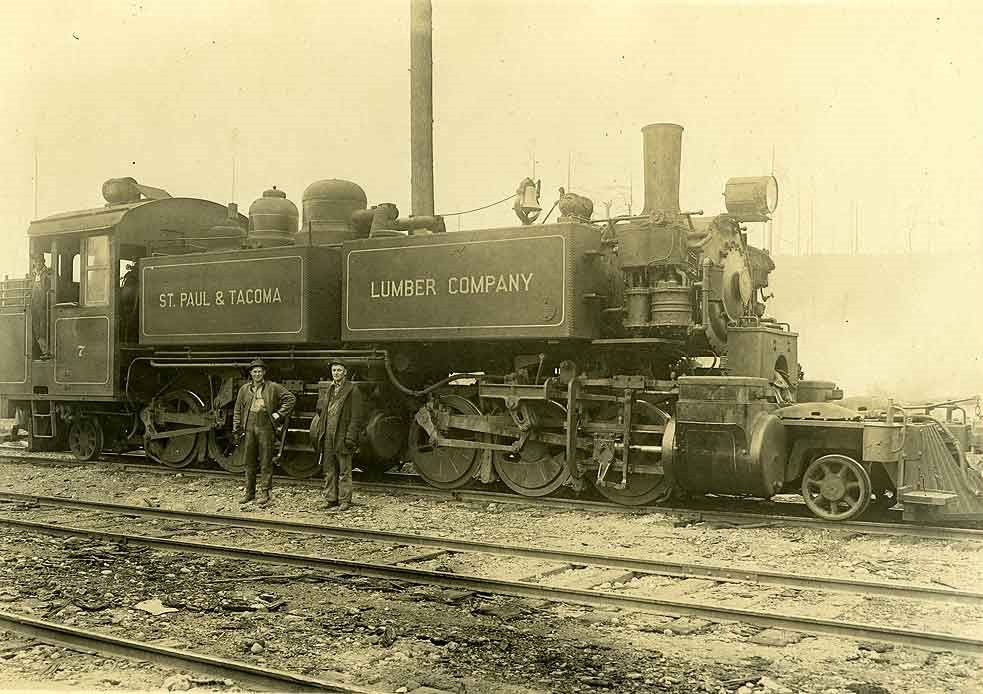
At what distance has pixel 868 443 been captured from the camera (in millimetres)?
7512

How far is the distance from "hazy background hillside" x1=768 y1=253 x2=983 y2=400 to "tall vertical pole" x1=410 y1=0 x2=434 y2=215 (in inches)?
648

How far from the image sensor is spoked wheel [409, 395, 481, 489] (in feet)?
32.2

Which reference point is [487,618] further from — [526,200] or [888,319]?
[888,319]

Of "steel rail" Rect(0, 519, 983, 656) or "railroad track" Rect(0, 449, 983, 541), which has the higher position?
"railroad track" Rect(0, 449, 983, 541)

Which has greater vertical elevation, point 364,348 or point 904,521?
point 364,348

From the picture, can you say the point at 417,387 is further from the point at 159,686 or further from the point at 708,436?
the point at 159,686

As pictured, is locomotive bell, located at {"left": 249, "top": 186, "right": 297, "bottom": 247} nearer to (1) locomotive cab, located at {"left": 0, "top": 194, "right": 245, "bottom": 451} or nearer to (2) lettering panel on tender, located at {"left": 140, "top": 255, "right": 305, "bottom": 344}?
(2) lettering panel on tender, located at {"left": 140, "top": 255, "right": 305, "bottom": 344}

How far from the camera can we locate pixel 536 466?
9.41 metres

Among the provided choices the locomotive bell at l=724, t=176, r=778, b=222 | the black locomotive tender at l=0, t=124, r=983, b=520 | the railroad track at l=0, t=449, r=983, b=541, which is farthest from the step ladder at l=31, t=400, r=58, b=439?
the locomotive bell at l=724, t=176, r=778, b=222

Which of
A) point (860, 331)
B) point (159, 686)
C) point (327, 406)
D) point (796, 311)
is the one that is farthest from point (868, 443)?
point (796, 311)

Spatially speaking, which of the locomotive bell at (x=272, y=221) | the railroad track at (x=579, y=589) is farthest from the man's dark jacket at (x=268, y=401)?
the locomotive bell at (x=272, y=221)

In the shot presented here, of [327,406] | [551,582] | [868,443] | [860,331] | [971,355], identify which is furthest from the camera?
[860,331]

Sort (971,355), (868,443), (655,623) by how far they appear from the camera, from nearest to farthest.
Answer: (655,623)
(868,443)
(971,355)

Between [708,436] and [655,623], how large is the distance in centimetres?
323
